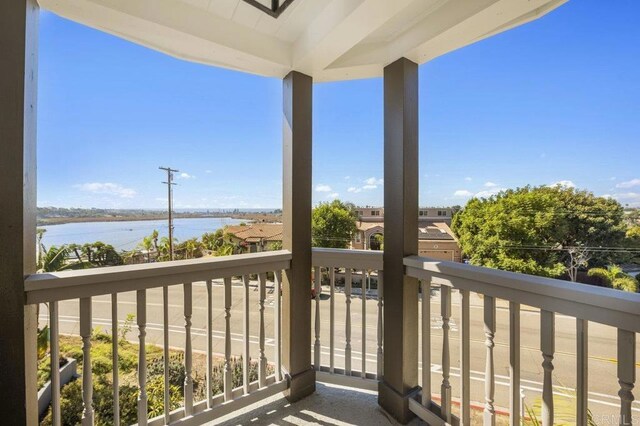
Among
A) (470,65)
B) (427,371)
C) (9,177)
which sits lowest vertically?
(427,371)

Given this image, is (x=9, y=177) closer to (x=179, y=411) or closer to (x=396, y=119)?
(x=179, y=411)

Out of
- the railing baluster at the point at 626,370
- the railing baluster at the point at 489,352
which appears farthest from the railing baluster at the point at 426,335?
the railing baluster at the point at 626,370

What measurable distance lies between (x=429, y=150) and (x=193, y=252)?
1.69 metres

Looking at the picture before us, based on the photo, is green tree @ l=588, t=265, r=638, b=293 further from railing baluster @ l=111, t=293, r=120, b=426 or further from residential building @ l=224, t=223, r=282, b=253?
railing baluster @ l=111, t=293, r=120, b=426

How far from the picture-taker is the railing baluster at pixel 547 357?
1.02 meters

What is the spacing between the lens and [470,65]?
8.24 feet

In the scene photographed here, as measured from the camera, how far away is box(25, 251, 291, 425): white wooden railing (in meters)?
1.14

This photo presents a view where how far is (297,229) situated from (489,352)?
120 centimetres

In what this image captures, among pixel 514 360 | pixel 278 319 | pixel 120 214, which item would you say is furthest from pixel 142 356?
pixel 514 360

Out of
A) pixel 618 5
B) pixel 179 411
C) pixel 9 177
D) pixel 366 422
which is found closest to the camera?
pixel 9 177

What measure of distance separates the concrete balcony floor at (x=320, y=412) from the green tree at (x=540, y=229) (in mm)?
1085

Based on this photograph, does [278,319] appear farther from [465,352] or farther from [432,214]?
[432,214]

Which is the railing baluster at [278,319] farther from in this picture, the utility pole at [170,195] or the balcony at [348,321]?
the utility pole at [170,195]

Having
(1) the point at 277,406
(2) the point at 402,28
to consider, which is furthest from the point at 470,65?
(1) the point at 277,406
